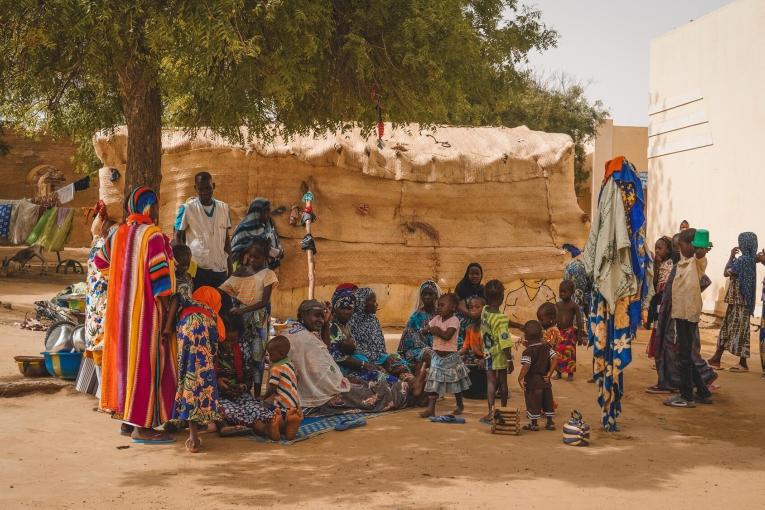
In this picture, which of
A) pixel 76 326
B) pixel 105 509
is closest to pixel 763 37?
pixel 76 326

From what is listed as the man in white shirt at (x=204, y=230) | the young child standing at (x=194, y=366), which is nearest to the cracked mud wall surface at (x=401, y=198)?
the man in white shirt at (x=204, y=230)

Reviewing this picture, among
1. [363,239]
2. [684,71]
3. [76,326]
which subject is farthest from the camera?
[684,71]

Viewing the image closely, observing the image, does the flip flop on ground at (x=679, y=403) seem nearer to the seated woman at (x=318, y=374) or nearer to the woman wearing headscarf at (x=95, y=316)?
the seated woman at (x=318, y=374)

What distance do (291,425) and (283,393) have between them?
10.1 inches

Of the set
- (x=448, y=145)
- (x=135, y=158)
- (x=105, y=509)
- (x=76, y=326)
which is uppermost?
Answer: (x=448, y=145)

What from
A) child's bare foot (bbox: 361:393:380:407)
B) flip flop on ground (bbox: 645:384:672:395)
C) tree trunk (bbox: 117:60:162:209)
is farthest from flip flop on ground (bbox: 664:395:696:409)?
tree trunk (bbox: 117:60:162:209)

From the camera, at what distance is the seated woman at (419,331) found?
8.31 m

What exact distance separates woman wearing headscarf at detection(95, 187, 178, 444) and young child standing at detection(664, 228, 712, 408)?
4.83 metres

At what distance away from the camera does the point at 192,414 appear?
5918 mm

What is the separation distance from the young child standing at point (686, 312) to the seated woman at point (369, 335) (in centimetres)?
270

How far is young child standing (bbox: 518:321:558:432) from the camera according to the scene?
6.89 meters

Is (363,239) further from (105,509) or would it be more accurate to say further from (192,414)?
(105,509)

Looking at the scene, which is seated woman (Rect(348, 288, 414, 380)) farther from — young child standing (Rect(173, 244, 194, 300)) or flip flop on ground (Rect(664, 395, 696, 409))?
flip flop on ground (Rect(664, 395, 696, 409))

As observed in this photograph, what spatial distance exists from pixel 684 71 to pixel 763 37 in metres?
2.54
